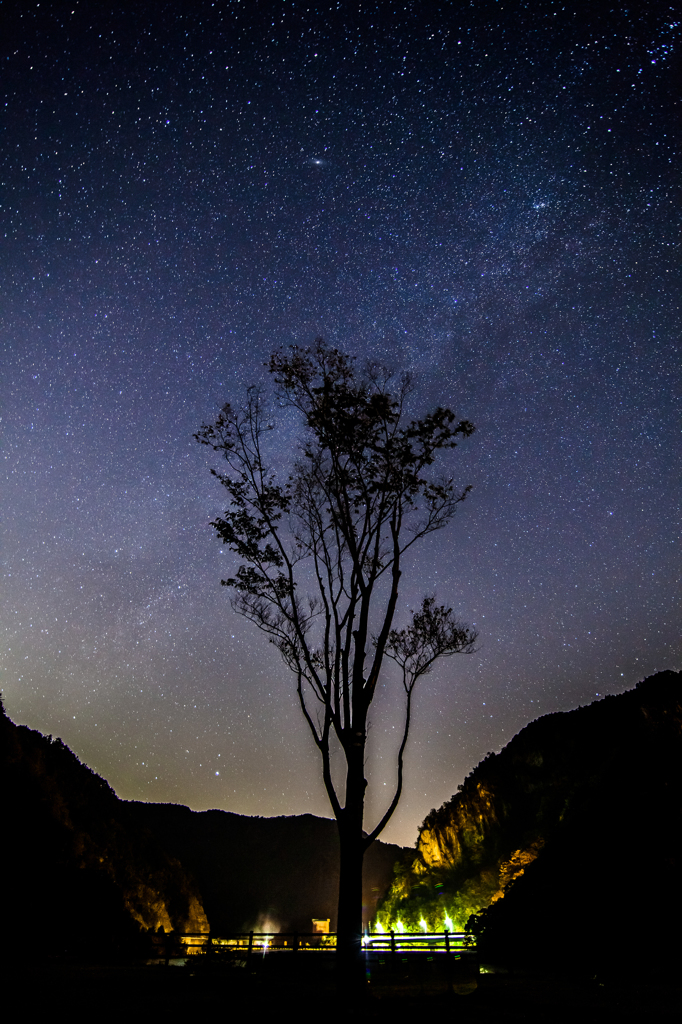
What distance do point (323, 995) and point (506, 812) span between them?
51.1 metres

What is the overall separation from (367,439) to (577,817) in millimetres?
27656

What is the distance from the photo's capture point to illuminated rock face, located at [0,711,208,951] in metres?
23.5

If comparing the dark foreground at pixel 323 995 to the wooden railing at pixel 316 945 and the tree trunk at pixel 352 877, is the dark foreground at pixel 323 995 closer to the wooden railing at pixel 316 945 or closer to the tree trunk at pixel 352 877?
the tree trunk at pixel 352 877

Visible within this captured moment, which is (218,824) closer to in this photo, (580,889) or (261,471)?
(580,889)

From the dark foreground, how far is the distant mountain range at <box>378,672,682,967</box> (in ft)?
12.5

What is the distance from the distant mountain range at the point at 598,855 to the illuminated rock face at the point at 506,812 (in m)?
0.19

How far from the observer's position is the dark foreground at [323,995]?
8.48 meters

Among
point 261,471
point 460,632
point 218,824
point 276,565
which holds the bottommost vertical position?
point 218,824

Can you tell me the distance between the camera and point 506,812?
55.4 metres

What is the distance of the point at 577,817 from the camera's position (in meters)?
29.9

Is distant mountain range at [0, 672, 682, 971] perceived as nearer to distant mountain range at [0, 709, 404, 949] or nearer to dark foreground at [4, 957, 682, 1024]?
distant mountain range at [0, 709, 404, 949]

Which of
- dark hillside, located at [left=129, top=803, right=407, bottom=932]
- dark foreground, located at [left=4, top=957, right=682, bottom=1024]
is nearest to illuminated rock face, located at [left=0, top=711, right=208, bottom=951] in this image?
dark foreground, located at [left=4, top=957, right=682, bottom=1024]

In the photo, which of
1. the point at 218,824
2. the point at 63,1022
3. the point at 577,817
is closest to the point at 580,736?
the point at 577,817

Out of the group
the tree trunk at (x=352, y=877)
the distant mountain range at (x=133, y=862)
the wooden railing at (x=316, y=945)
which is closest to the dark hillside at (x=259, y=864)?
the distant mountain range at (x=133, y=862)
